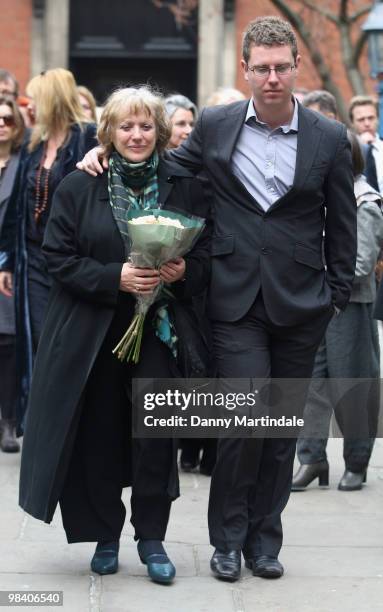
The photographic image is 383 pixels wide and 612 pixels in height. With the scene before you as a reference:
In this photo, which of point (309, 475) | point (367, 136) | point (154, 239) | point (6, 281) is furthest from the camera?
point (367, 136)

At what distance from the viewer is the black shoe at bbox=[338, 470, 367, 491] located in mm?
7430

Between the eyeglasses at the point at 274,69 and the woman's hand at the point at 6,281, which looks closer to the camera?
the eyeglasses at the point at 274,69

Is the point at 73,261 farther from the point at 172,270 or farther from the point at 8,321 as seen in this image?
the point at 8,321

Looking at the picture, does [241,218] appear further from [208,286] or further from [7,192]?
[7,192]

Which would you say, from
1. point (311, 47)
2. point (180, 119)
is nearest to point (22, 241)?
point (180, 119)

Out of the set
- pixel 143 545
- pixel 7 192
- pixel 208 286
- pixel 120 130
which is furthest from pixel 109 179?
pixel 7 192

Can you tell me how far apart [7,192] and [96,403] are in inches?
105

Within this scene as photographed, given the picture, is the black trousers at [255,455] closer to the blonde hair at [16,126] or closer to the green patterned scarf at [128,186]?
the green patterned scarf at [128,186]

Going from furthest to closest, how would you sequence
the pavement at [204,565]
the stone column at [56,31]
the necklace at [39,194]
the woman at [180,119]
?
the stone column at [56,31], the woman at [180,119], the necklace at [39,194], the pavement at [204,565]

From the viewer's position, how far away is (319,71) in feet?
45.8

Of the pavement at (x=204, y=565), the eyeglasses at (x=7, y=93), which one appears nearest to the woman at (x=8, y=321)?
the eyeglasses at (x=7, y=93)

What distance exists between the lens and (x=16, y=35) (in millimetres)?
19609

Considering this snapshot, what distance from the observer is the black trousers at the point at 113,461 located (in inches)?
218

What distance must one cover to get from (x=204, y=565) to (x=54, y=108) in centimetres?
299
